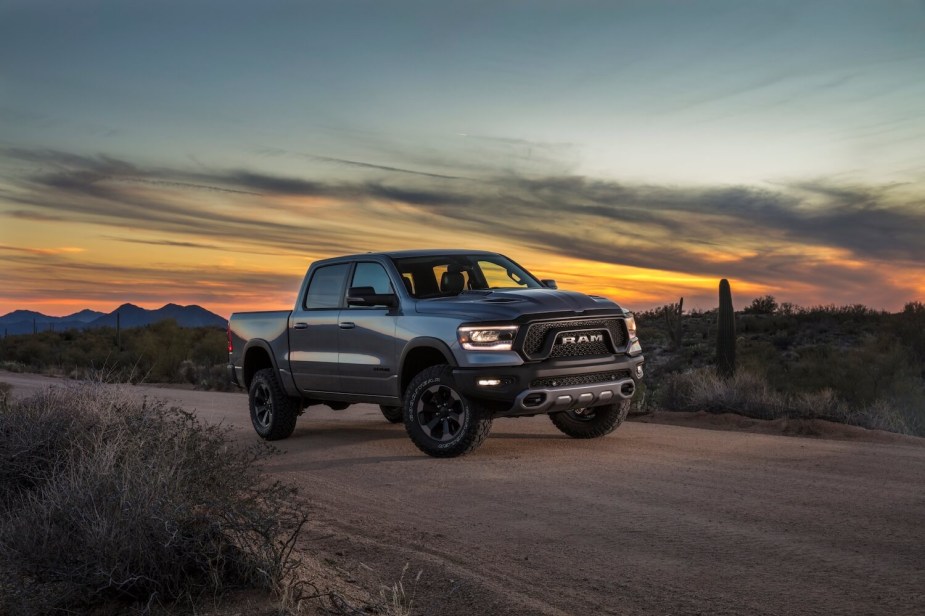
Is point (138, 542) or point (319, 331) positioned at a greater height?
point (319, 331)

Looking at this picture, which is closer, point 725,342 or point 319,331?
point 319,331

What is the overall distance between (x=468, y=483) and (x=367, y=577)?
3.34m

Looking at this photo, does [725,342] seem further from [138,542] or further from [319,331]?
[138,542]

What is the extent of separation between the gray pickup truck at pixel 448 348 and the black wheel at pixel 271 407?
0.02 m

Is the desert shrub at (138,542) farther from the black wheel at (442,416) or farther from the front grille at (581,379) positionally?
the front grille at (581,379)

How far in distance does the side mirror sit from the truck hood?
36cm

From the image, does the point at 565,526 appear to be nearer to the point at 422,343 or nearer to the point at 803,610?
the point at 803,610

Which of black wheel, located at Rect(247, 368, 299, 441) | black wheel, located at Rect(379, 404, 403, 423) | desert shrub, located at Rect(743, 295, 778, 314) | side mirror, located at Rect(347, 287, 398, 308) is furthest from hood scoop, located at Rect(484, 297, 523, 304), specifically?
desert shrub, located at Rect(743, 295, 778, 314)

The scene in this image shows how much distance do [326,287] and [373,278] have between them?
0.96m

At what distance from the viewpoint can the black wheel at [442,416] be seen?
420 inches

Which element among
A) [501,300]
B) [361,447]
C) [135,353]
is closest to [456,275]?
[501,300]

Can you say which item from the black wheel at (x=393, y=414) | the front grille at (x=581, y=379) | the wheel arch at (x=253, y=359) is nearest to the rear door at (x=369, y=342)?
the front grille at (x=581, y=379)

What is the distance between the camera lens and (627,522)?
769cm

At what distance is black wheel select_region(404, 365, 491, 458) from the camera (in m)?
10.7
